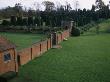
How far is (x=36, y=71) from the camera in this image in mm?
23703

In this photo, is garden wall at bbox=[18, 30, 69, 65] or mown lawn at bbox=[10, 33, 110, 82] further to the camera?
garden wall at bbox=[18, 30, 69, 65]

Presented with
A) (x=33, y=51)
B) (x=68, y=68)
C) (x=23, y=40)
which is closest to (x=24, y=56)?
(x=33, y=51)

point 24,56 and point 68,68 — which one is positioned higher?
point 24,56

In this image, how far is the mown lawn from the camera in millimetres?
21594

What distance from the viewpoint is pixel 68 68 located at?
25078 mm

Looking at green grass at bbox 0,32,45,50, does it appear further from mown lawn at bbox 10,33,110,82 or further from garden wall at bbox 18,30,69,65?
mown lawn at bbox 10,33,110,82

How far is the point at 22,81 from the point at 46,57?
9.78m

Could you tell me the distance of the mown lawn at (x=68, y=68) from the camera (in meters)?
21.6

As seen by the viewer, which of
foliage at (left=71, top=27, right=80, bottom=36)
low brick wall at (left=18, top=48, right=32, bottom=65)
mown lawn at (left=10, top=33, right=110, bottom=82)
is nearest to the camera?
mown lawn at (left=10, top=33, right=110, bottom=82)

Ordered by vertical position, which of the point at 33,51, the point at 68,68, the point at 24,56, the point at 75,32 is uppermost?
the point at 75,32

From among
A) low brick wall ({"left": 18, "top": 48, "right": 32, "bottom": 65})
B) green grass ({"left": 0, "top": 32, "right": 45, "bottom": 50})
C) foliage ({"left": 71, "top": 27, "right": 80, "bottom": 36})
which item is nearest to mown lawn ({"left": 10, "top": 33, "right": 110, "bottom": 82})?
low brick wall ({"left": 18, "top": 48, "right": 32, "bottom": 65})

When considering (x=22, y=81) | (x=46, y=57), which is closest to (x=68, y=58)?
(x=46, y=57)

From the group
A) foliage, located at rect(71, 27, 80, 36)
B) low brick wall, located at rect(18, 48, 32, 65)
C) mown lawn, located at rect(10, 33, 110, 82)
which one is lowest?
mown lawn, located at rect(10, 33, 110, 82)

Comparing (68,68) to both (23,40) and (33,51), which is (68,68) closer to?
(33,51)
